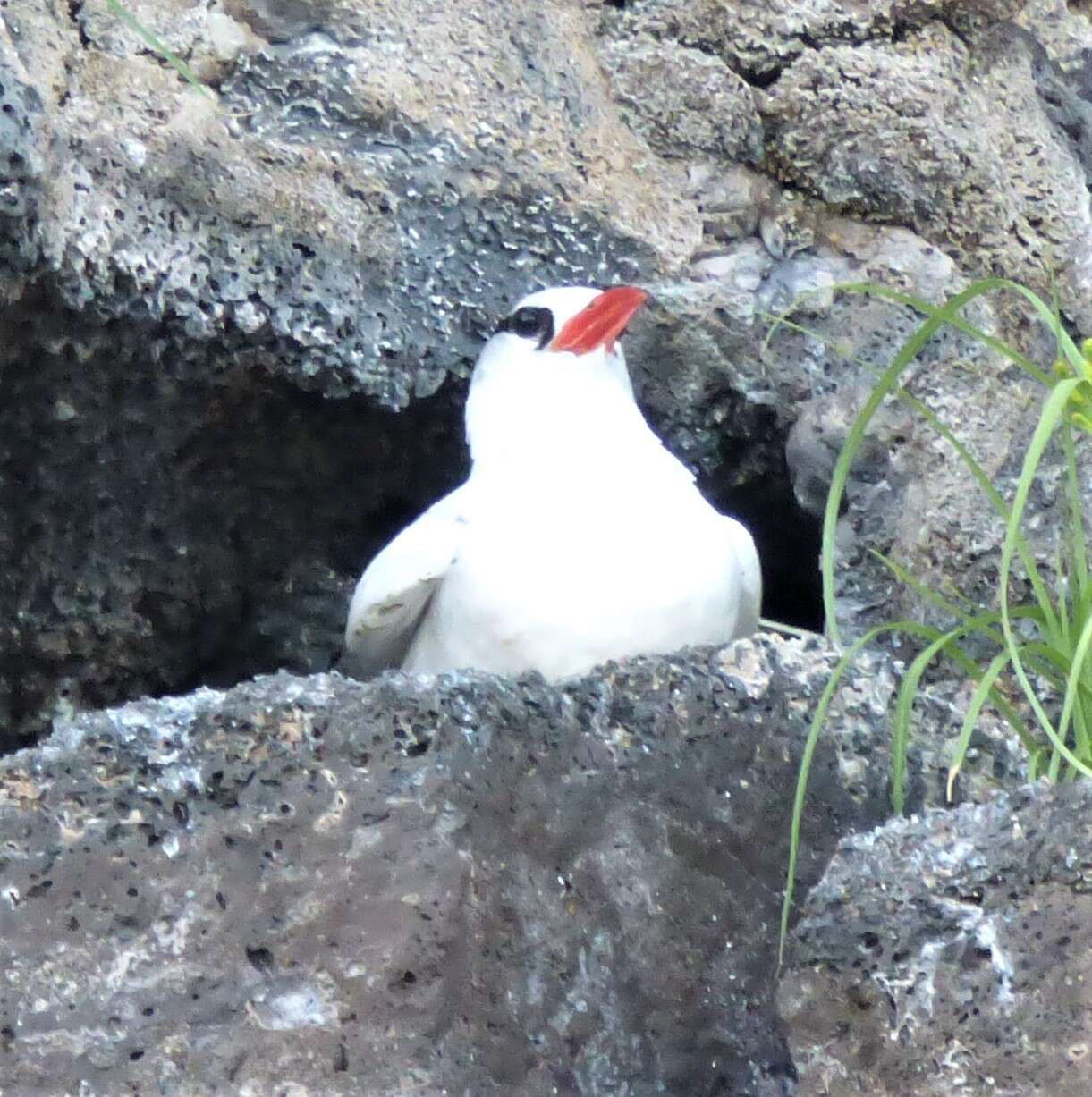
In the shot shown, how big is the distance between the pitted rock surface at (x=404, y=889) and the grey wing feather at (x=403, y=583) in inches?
17.6

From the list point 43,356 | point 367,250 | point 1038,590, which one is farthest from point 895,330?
point 43,356

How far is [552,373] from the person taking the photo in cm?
285

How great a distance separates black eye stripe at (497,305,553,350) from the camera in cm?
285

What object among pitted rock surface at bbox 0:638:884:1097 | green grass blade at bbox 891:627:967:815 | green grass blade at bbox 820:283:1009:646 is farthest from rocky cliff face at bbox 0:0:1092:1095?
green grass blade at bbox 820:283:1009:646

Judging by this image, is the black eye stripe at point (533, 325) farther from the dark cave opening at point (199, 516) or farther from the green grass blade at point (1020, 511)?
the green grass blade at point (1020, 511)

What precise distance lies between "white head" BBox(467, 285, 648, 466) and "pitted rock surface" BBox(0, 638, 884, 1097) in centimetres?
65

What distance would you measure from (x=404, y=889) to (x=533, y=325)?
1.06m

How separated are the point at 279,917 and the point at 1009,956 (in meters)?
0.67

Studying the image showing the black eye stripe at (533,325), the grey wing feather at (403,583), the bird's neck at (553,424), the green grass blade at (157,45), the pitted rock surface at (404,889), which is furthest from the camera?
the black eye stripe at (533,325)

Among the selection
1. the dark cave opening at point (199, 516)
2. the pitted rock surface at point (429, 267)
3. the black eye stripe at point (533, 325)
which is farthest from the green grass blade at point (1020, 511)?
the dark cave opening at point (199, 516)

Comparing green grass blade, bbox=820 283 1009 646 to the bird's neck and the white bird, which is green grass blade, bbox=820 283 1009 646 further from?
the bird's neck

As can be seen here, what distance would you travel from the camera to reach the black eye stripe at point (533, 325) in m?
2.85

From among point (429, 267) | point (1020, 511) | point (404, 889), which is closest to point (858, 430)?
point (1020, 511)

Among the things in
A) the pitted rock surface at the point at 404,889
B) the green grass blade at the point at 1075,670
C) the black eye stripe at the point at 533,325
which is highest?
the black eye stripe at the point at 533,325
